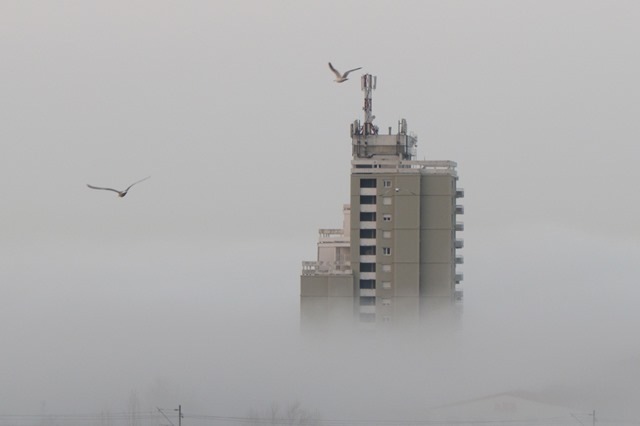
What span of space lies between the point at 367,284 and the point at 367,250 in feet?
6.24

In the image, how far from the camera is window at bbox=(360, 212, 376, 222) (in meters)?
130

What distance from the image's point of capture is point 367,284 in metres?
131

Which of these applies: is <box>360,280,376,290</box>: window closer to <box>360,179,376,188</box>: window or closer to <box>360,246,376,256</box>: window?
<box>360,246,376,256</box>: window

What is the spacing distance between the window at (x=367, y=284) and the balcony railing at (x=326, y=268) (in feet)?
3.14

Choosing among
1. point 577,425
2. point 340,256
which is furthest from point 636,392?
point 340,256

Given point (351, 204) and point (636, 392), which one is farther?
point (351, 204)

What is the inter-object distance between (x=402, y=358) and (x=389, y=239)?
6.36m

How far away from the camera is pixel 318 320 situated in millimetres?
129875

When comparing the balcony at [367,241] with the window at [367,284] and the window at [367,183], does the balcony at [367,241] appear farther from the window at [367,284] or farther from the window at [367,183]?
the window at [367,183]

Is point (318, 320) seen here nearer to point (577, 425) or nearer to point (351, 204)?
point (351, 204)

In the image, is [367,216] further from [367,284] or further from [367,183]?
[367,284]

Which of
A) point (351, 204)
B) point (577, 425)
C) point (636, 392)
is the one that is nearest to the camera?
point (577, 425)

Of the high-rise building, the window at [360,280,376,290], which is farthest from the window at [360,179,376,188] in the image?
the window at [360,280,376,290]

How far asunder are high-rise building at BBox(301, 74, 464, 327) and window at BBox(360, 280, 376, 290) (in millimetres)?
54
